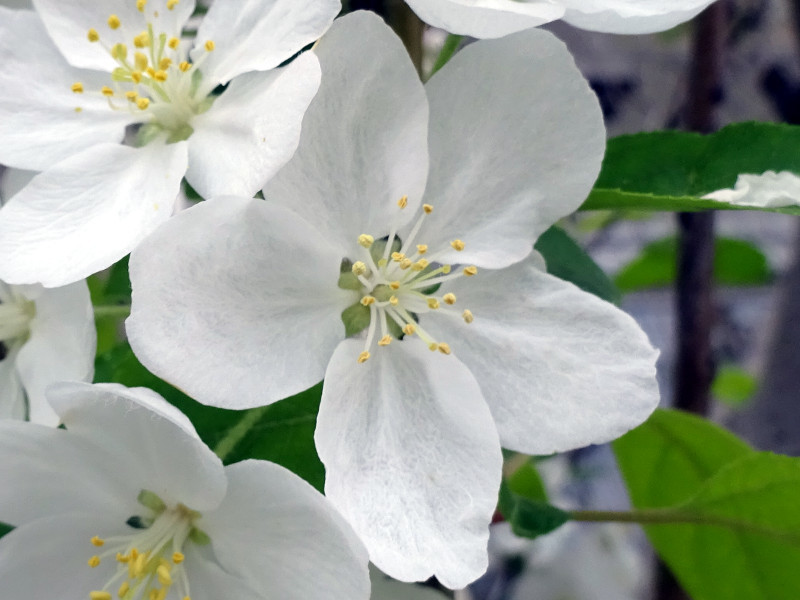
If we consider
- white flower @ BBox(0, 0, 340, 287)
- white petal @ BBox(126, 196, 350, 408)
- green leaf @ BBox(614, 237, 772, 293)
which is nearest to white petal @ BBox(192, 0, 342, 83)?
white flower @ BBox(0, 0, 340, 287)

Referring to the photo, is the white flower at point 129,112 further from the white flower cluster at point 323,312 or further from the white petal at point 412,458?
the white petal at point 412,458

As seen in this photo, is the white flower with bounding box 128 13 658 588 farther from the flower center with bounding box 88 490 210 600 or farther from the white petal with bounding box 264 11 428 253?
the flower center with bounding box 88 490 210 600

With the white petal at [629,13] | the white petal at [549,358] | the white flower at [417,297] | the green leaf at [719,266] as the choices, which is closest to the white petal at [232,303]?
the white flower at [417,297]

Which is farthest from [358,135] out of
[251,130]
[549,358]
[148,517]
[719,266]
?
[719,266]

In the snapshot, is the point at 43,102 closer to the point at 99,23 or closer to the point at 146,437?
the point at 99,23

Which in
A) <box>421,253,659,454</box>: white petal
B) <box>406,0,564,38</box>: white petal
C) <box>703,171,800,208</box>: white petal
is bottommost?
<box>421,253,659,454</box>: white petal

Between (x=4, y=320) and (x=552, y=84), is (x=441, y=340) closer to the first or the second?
Result: (x=552, y=84)
